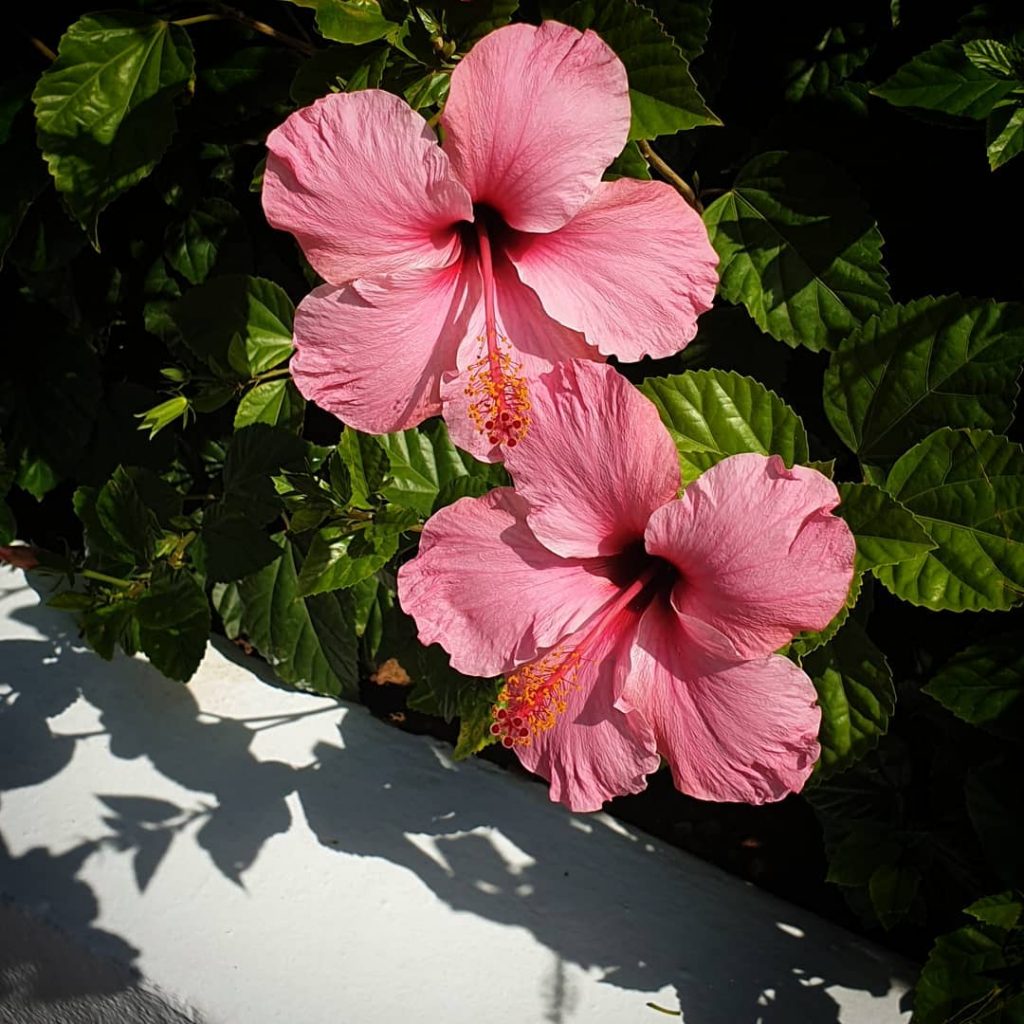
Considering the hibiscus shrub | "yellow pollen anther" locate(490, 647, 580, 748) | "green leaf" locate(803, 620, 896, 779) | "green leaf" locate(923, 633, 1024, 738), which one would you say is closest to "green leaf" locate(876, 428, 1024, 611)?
the hibiscus shrub

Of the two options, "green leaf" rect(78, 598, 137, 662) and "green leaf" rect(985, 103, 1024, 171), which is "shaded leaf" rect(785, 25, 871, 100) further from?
"green leaf" rect(78, 598, 137, 662)

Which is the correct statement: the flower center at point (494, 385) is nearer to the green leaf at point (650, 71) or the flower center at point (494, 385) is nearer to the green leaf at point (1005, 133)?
the green leaf at point (650, 71)

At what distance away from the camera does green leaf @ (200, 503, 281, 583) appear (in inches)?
55.8

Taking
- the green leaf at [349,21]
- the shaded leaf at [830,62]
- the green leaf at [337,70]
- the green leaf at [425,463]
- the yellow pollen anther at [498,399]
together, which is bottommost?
the green leaf at [425,463]

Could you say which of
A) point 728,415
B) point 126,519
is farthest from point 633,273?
point 126,519

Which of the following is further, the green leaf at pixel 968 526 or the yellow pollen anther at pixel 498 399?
the green leaf at pixel 968 526

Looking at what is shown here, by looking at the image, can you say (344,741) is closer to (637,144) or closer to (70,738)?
(70,738)

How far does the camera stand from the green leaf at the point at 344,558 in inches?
46.2

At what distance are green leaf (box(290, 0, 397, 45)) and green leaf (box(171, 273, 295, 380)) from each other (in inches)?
19.1

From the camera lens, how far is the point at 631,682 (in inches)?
38.6

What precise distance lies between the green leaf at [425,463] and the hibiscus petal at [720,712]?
363 mm

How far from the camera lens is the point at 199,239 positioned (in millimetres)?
1638

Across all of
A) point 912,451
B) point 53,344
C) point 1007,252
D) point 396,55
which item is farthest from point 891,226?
point 53,344

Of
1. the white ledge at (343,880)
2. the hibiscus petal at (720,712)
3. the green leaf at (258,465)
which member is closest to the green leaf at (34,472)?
the white ledge at (343,880)
